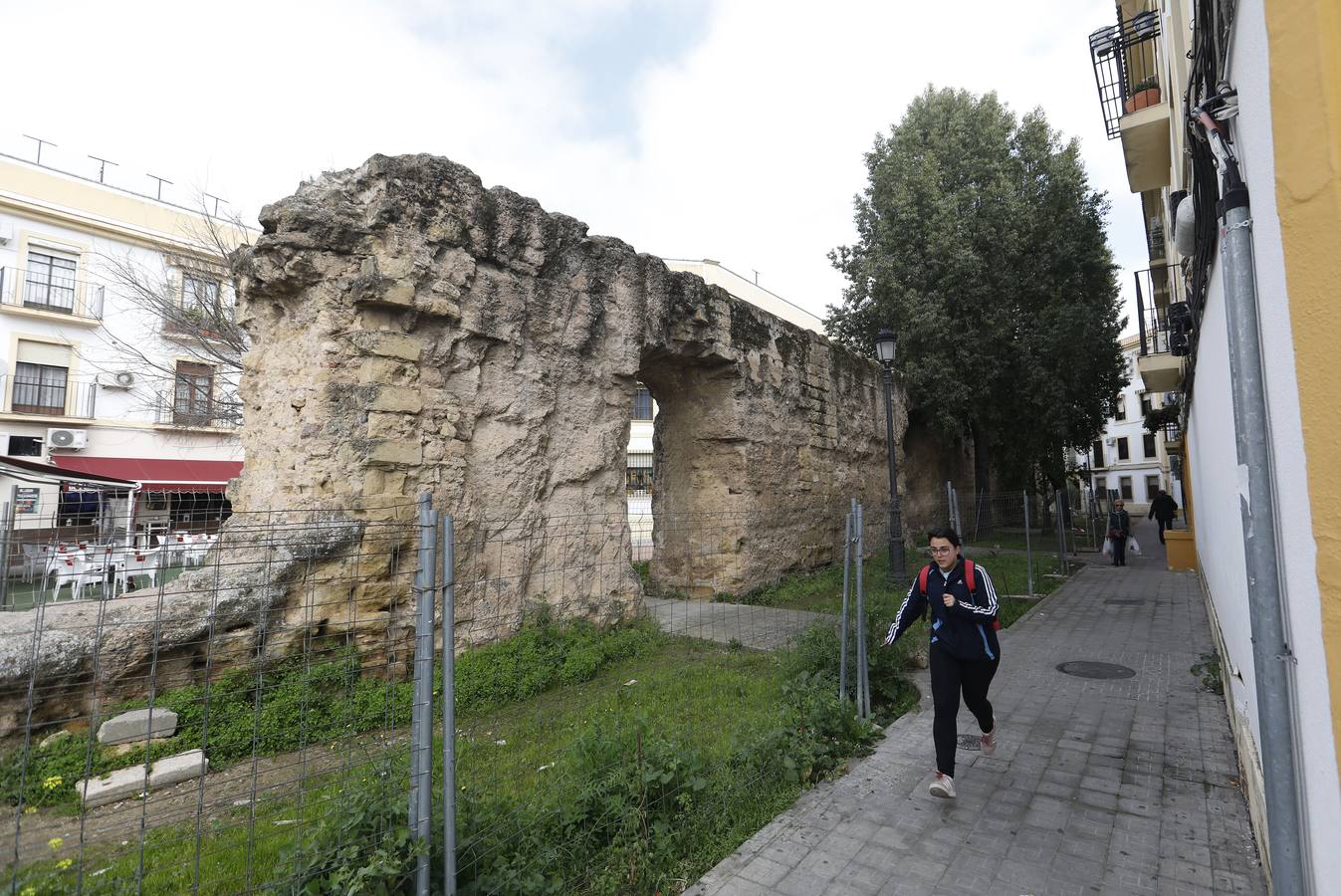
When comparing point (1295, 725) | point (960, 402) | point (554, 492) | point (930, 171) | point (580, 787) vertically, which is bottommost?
point (580, 787)

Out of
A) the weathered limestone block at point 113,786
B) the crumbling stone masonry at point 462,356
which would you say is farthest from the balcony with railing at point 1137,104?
the weathered limestone block at point 113,786

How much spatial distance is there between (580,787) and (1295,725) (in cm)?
281

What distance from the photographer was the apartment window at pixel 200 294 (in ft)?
47.3

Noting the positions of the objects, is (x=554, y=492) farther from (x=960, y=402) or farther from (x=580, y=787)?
(x=960, y=402)

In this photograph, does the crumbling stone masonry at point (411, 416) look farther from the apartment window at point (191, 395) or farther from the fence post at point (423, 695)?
the apartment window at point (191, 395)

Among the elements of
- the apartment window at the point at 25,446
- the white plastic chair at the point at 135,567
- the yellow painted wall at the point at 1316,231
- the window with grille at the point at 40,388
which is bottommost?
the white plastic chair at the point at 135,567

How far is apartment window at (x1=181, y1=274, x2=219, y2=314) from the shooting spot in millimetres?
14406

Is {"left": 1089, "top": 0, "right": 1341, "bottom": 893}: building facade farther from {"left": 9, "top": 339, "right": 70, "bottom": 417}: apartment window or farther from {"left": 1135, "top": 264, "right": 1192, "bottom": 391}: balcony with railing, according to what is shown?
{"left": 9, "top": 339, "right": 70, "bottom": 417}: apartment window

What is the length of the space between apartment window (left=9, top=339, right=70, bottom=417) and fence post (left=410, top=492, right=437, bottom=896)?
22.0 m

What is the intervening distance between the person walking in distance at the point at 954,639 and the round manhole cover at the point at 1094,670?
287 centimetres

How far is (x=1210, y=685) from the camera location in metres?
5.56

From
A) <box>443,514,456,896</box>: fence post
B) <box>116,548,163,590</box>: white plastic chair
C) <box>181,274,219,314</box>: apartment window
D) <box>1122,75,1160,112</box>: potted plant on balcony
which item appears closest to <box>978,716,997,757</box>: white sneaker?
<box>443,514,456,896</box>: fence post

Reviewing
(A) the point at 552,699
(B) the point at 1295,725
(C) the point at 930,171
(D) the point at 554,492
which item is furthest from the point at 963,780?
(C) the point at 930,171

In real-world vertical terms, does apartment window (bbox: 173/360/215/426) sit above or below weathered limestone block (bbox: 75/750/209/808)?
above
